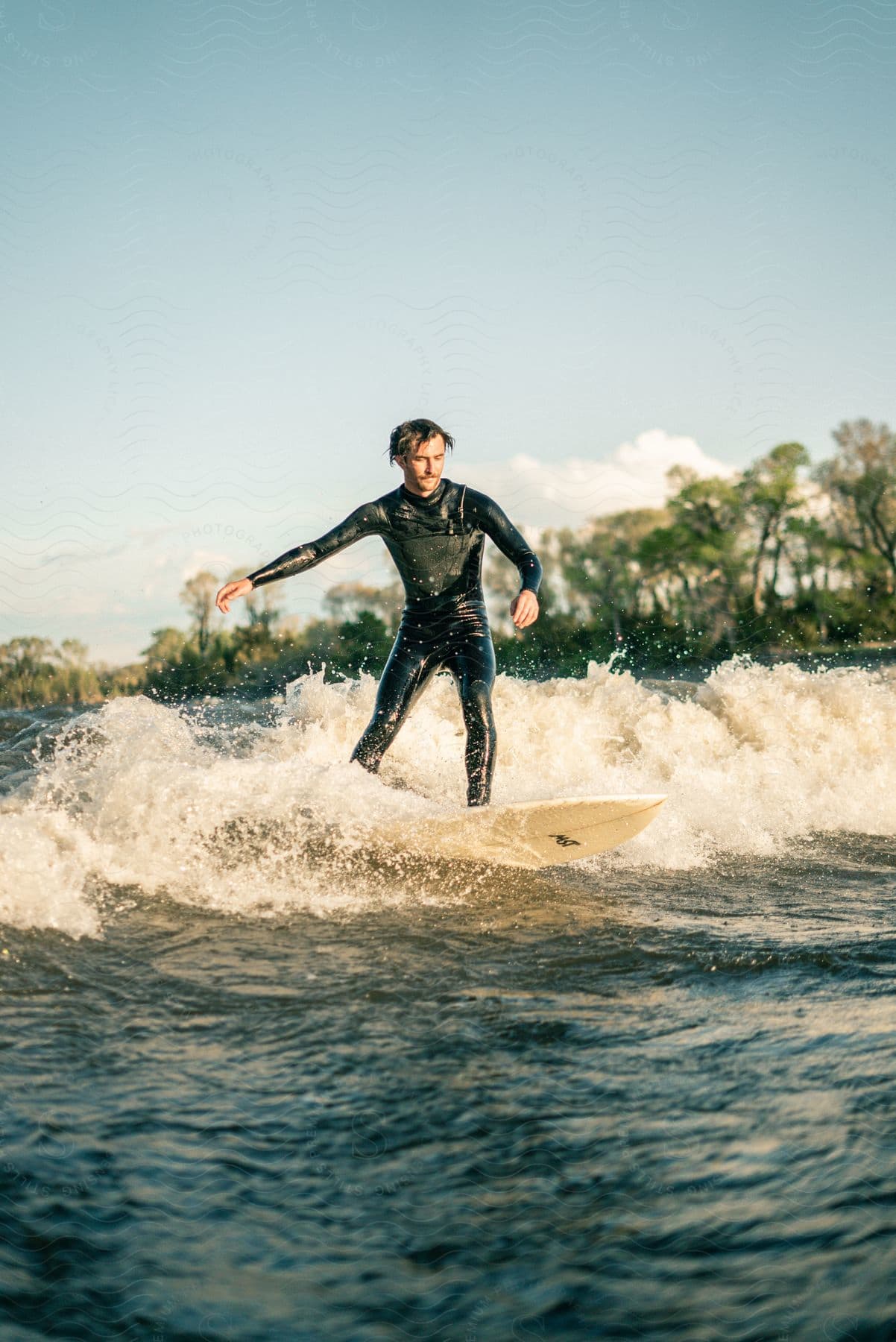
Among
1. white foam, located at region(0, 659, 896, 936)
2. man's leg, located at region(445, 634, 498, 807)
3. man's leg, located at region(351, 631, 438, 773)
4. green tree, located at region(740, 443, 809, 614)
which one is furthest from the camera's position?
green tree, located at region(740, 443, 809, 614)

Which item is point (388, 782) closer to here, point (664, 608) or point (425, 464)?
point (425, 464)

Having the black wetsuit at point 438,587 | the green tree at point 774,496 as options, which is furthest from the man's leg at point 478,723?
the green tree at point 774,496

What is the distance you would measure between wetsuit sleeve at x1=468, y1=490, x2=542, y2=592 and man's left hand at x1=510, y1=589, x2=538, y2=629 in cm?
27

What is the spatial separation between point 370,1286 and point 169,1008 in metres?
1.85

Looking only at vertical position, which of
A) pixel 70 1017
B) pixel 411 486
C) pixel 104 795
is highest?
pixel 411 486

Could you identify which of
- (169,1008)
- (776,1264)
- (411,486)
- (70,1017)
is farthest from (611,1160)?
(411,486)

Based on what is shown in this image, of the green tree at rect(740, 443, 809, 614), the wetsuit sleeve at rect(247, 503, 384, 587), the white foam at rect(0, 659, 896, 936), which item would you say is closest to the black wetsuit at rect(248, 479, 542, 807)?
the wetsuit sleeve at rect(247, 503, 384, 587)

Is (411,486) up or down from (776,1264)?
up

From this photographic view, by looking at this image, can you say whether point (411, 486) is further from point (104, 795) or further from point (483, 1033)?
point (483, 1033)

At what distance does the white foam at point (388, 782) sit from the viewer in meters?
5.58

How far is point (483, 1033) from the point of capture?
11.6 ft

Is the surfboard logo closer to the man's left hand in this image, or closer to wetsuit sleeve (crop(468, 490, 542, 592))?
the man's left hand

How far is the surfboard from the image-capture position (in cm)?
566

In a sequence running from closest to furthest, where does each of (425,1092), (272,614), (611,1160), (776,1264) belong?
1. (776,1264)
2. (611,1160)
3. (425,1092)
4. (272,614)
